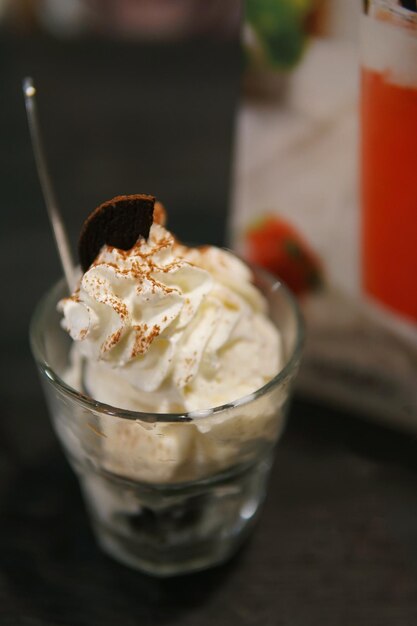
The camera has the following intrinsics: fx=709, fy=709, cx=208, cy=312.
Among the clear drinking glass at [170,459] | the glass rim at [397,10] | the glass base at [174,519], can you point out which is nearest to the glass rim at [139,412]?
the clear drinking glass at [170,459]

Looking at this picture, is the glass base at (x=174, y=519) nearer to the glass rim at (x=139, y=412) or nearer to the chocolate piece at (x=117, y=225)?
the glass rim at (x=139, y=412)

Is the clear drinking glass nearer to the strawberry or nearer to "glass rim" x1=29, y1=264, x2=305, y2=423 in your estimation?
"glass rim" x1=29, y1=264, x2=305, y2=423

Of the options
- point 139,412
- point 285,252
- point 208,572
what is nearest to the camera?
point 139,412

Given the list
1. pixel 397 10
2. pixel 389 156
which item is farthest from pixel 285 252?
pixel 397 10

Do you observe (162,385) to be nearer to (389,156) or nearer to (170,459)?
(170,459)

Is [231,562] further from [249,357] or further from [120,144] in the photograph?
[120,144]
